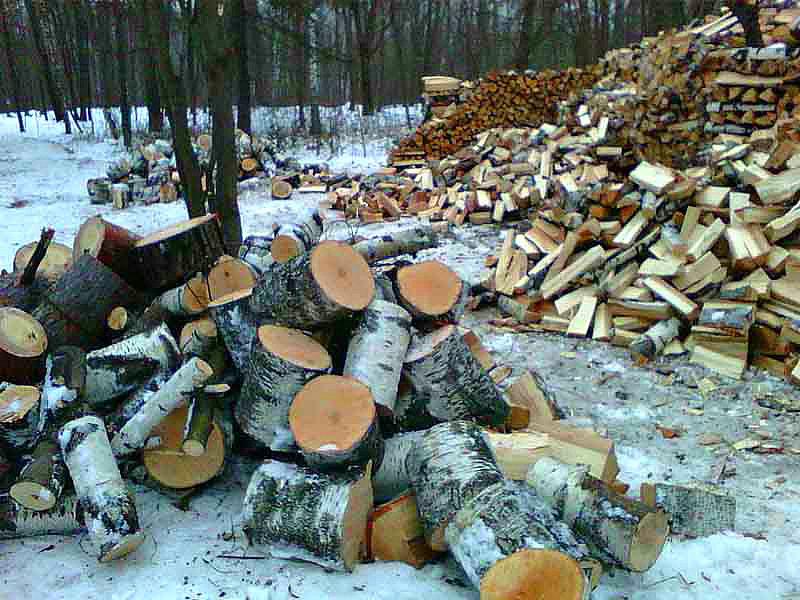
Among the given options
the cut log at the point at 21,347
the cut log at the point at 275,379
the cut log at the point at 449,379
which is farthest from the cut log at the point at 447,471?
the cut log at the point at 21,347

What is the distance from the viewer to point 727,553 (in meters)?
2.84

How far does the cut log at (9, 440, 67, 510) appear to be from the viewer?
9.17 ft

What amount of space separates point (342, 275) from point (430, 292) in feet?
2.01

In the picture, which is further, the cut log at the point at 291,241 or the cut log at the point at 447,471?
the cut log at the point at 291,241

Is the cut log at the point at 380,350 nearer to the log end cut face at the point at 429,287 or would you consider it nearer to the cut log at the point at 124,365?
the log end cut face at the point at 429,287

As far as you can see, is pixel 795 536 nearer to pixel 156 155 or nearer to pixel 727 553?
pixel 727 553

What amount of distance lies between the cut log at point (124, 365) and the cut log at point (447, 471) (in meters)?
1.57

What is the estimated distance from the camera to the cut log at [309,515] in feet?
8.63

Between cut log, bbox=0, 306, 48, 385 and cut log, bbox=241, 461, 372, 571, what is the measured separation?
1.62 m

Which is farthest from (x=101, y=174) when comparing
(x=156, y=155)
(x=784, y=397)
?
(x=784, y=397)

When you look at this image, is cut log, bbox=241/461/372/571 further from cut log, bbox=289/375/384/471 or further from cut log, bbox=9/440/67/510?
cut log, bbox=9/440/67/510

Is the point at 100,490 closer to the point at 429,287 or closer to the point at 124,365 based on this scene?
the point at 124,365

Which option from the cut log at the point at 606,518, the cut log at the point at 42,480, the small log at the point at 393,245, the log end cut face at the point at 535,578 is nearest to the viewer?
the log end cut face at the point at 535,578

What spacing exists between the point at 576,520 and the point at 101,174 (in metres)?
13.6
